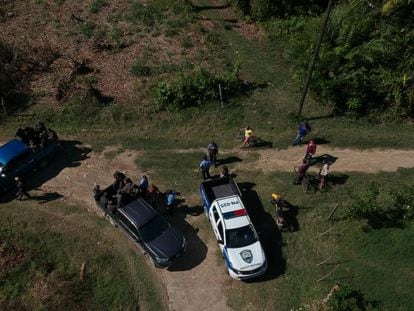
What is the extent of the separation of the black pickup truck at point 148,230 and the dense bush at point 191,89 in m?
8.73

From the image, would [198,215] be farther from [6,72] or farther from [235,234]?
[6,72]

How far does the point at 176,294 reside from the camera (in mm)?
18453

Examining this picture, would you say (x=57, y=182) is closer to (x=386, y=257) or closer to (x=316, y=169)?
(x=316, y=169)

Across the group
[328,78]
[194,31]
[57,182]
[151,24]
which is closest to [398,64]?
[328,78]

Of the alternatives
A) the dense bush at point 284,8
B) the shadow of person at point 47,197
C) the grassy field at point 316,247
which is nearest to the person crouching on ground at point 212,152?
the grassy field at point 316,247

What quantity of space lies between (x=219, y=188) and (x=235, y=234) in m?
2.82

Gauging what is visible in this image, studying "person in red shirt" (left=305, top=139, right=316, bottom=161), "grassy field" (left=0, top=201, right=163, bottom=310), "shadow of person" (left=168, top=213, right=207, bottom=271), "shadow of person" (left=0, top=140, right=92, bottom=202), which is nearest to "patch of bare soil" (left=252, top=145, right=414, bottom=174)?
"person in red shirt" (left=305, top=139, right=316, bottom=161)

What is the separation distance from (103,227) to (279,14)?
75.3ft

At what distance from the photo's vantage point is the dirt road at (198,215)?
18453 mm

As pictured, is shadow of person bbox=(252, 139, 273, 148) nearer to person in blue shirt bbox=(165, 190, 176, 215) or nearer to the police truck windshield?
person in blue shirt bbox=(165, 190, 176, 215)

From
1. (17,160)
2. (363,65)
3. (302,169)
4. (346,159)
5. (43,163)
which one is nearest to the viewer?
(302,169)

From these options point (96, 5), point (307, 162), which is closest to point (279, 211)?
point (307, 162)

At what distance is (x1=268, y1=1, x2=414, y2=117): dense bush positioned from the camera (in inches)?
1014

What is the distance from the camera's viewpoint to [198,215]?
2119cm
